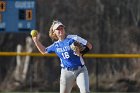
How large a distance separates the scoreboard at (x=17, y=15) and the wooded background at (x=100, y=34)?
74cm

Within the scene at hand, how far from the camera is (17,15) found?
41.1 feet

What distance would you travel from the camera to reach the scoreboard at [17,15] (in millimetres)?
12531

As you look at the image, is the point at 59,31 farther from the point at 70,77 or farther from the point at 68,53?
the point at 70,77

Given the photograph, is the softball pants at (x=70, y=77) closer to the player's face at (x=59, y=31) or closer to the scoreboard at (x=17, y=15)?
the player's face at (x=59, y=31)

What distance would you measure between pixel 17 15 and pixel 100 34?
2078mm

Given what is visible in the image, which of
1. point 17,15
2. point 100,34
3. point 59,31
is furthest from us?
point 100,34

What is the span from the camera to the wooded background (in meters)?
13.1

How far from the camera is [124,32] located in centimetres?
1317

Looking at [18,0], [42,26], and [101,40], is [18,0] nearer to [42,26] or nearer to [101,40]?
[42,26]

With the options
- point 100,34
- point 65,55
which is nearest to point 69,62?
point 65,55

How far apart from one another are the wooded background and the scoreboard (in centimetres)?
74

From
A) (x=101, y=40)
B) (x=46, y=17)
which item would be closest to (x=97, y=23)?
(x=101, y=40)

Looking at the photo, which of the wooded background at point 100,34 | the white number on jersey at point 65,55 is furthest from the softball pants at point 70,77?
the wooded background at point 100,34

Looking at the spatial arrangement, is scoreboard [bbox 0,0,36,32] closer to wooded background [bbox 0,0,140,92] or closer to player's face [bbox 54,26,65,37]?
wooded background [bbox 0,0,140,92]
